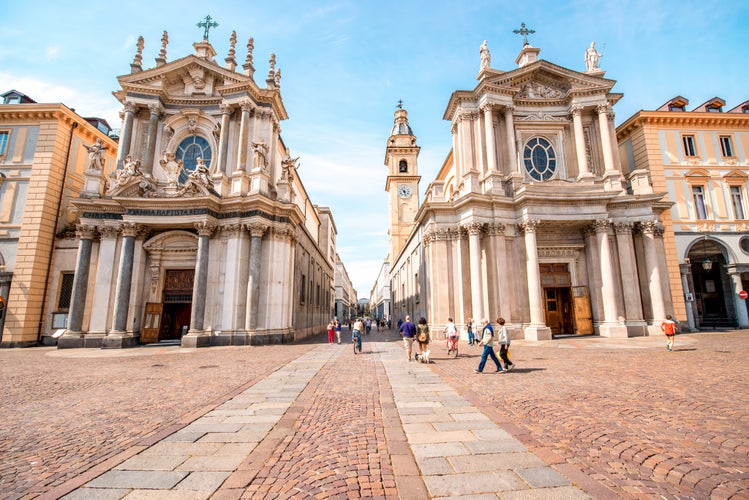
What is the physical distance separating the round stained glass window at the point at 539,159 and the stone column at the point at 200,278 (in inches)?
874

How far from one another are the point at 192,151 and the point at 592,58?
101 ft

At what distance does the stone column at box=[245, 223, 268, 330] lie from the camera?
68.8ft

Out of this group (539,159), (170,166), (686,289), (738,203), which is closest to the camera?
(170,166)

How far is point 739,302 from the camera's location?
25.8 m

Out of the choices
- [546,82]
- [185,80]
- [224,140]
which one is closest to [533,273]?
[546,82]

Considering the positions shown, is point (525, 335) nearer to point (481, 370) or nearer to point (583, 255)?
point (583, 255)

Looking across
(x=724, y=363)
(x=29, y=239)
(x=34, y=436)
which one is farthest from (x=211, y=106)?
(x=724, y=363)

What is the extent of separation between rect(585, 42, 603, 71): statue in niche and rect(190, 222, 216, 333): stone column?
97.6 feet

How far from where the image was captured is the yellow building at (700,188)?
2561 cm

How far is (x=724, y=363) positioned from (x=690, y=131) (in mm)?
24210

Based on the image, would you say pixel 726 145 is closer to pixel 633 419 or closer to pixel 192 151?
pixel 633 419

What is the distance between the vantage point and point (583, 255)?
23922mm

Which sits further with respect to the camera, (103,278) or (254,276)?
(254,276)

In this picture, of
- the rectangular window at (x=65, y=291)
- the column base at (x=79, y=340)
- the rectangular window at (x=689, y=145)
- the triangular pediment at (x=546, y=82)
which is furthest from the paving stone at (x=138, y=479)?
the rectangular window at (x=689, y=145)
